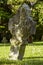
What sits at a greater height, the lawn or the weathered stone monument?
the weathered stone monument

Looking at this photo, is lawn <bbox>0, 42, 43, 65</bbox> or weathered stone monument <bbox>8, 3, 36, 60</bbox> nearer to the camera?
lawn <bbox>0, 42, 43, 65</bbox>

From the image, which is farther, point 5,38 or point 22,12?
point 5,38

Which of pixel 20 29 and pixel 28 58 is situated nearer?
pixel 20 29

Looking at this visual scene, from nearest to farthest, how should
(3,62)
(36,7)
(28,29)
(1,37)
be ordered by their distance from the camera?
1. (3,62)
2. (28,29)
3. (36,7)
4. (1,37)

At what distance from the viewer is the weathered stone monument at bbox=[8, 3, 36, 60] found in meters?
13.8

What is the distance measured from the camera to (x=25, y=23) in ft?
45.4

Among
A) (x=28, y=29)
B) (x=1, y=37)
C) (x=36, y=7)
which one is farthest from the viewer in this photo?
A: (x=1, y=37)

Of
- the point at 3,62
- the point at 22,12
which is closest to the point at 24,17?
the point at 22,12

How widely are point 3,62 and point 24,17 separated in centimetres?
207

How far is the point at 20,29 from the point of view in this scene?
13.9 metres

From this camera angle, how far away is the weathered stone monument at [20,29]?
13836 mm

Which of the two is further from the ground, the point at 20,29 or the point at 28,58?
the point at 20,29

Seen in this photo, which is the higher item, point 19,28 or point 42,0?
point 19,28

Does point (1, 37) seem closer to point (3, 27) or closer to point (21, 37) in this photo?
point (3, 27)
